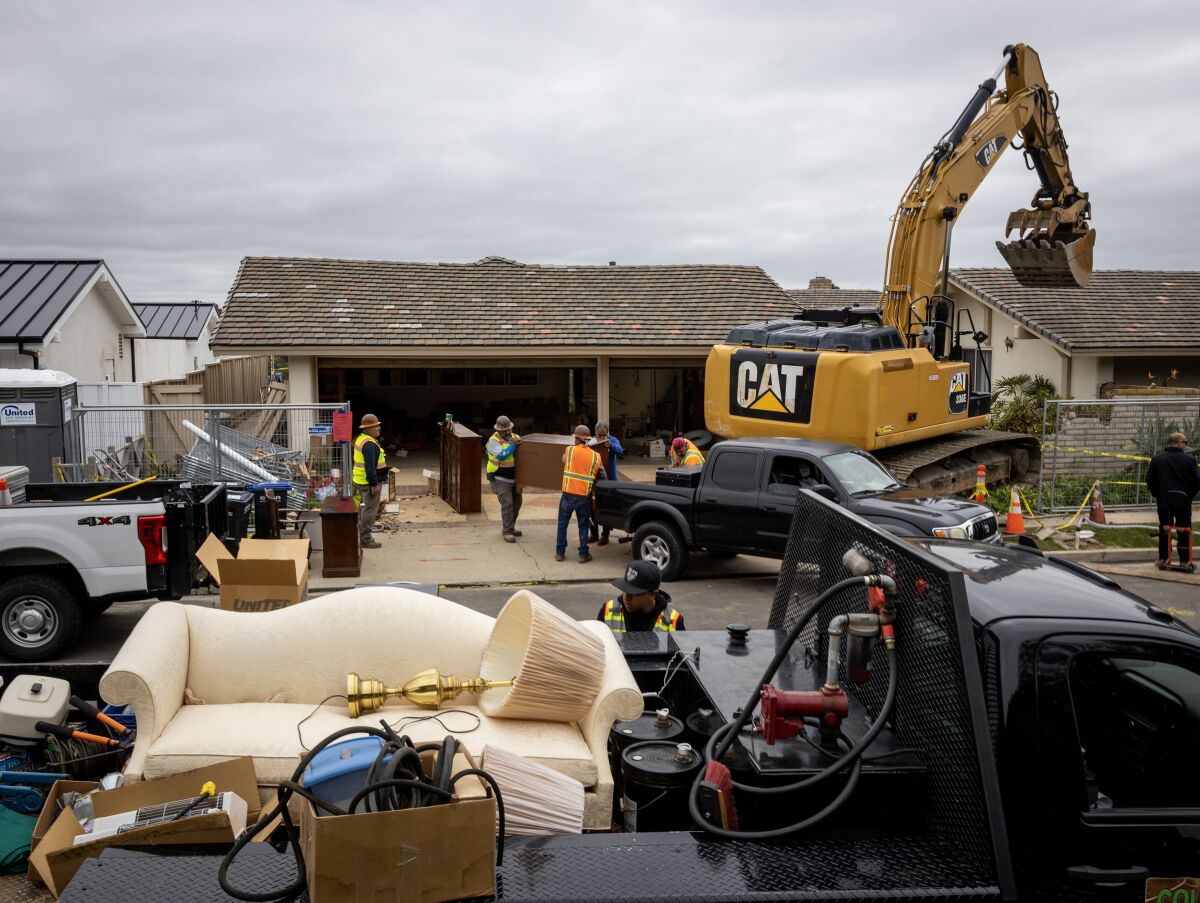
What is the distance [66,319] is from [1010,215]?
18.4 metres

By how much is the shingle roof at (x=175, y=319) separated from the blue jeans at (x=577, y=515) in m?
29.9

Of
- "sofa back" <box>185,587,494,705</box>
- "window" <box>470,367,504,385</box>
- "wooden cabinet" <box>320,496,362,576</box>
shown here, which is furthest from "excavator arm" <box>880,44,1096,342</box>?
"window" <box>470,367,504,385</box>

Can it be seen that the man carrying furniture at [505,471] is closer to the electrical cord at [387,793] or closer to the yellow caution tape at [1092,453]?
the yellow caution tape at [1092,453]

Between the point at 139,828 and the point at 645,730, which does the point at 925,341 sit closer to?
the point at 645,730

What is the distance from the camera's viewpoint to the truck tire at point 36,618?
356 inches

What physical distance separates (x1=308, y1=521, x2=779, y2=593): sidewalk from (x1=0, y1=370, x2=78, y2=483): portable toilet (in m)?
4.19

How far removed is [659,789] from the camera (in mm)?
3924

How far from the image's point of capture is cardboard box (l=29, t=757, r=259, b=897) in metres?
3.70

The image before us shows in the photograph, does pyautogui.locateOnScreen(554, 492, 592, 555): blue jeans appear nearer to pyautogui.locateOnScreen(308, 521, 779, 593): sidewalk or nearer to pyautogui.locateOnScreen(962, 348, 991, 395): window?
pyautogui.locateOnScreen(308, 521, 779, 593): sidewalk

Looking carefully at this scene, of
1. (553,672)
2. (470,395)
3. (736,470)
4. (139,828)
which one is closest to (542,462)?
(736,470)

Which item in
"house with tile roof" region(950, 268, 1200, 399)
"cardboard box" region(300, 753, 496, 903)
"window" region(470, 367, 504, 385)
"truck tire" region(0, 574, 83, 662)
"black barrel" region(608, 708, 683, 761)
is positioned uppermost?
"house with tile roof" region(950, 268, 1200, 399)

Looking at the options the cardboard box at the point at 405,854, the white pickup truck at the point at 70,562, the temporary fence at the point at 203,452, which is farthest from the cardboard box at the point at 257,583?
the temporary fence at the point at 203,452

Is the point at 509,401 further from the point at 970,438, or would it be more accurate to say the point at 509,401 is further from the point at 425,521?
the point at 970,438

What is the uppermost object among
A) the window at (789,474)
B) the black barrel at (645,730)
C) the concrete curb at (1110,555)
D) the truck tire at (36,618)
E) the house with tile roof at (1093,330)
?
the house with tile roof at (1093,330)
